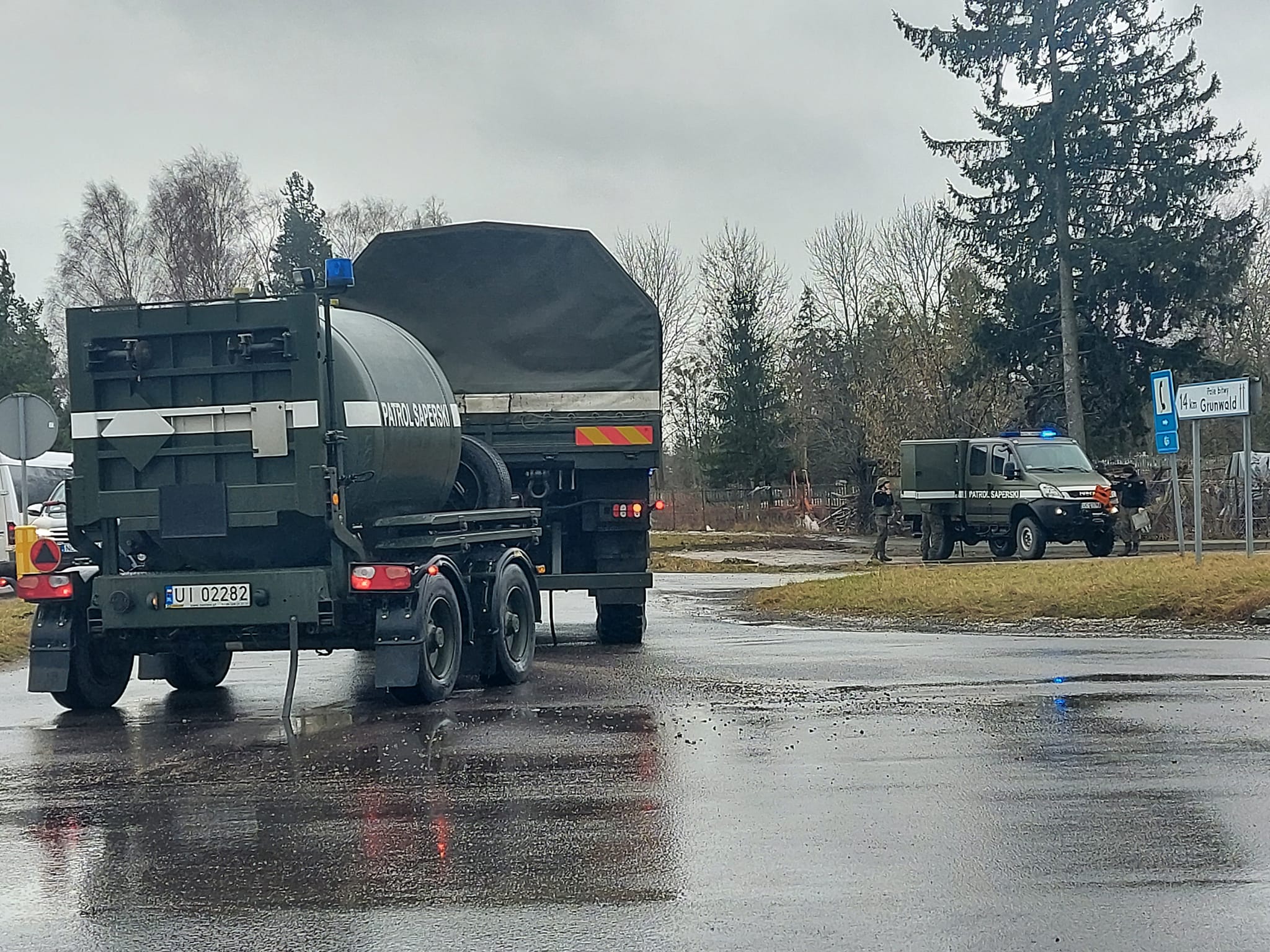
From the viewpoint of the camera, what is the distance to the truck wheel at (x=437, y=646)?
34.8ft

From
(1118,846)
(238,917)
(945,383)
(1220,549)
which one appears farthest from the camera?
(945,383)

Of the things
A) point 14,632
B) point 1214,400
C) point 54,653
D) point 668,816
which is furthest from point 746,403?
point 668,816

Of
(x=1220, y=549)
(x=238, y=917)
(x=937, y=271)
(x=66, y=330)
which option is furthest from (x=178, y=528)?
(x=937, y=271)

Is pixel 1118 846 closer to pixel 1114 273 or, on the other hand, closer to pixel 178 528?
pixel 178 528

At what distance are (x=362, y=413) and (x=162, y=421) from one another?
1325 mm

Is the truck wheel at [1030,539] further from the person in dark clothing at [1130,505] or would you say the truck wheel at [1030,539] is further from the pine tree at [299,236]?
the pine tree at [299,236]

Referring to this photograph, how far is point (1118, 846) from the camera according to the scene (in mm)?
6094

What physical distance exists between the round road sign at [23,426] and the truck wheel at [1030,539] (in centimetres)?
1720

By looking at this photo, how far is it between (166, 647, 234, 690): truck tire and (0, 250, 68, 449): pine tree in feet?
125

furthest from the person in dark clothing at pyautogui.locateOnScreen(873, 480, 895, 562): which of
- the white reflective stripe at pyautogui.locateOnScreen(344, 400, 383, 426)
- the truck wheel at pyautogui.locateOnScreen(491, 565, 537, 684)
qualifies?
the white reflective stripe at pyautogui.locateOnScreen(344, 400, 383, 426)

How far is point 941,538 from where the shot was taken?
1198 inches

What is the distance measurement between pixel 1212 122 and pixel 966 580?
954 inches

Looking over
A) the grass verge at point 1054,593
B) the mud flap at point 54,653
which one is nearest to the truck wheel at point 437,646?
the mud flap at point 54,653

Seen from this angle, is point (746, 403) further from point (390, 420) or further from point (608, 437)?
point (390, 420)
